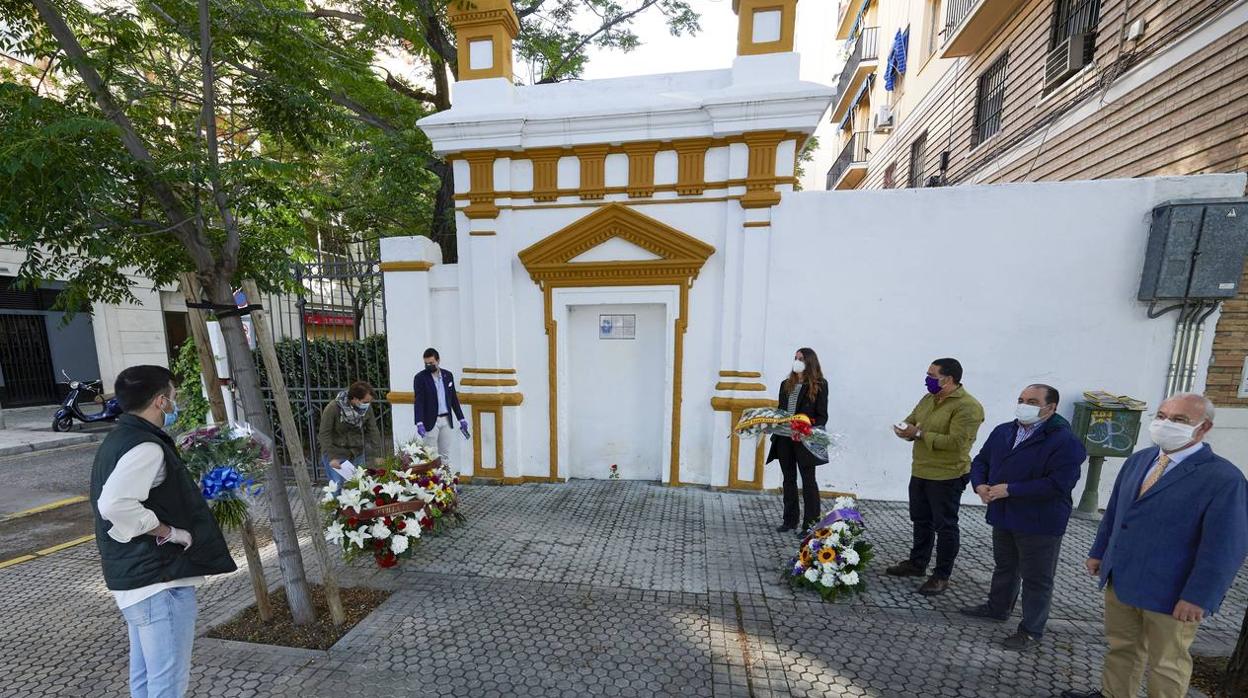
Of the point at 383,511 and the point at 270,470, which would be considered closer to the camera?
the point at 270,470

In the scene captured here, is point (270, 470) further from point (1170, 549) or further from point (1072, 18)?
point (1072, 18)

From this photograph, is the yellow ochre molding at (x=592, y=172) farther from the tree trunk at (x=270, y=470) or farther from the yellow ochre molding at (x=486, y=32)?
the tree trunk at (x=270, y=470)

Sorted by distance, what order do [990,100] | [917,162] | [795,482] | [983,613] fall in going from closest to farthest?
[983,613]
[795,482]
[990,100]
[917,162]

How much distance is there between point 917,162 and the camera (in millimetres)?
11516

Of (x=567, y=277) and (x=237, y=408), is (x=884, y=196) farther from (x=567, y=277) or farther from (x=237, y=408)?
(x=237, y=408)

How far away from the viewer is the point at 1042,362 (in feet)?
16.4

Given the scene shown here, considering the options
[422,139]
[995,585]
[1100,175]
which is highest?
[422,139]

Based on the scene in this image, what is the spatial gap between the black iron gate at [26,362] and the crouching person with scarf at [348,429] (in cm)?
1386

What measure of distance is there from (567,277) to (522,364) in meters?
1.26

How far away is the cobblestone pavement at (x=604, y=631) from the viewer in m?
2.78

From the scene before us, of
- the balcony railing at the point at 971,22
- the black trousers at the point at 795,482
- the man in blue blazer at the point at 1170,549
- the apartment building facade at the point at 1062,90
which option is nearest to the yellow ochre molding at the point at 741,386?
the black trousers at the point at 795,482

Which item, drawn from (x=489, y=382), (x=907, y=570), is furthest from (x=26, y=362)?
(x=907, y=570)

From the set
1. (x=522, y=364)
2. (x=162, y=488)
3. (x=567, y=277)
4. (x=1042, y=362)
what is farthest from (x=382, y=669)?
(x=1042, y=362)

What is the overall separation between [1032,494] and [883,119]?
532 inches
